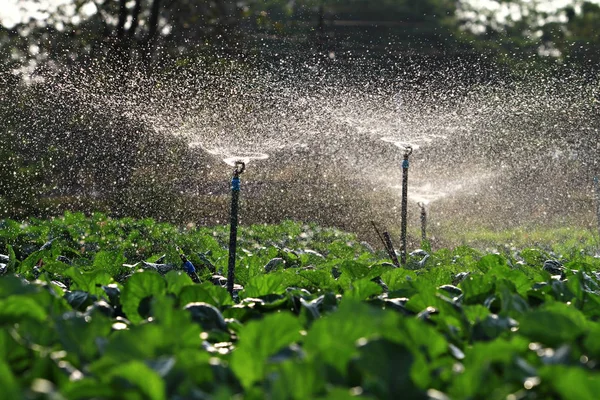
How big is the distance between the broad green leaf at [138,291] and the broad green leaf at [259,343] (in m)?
0.63

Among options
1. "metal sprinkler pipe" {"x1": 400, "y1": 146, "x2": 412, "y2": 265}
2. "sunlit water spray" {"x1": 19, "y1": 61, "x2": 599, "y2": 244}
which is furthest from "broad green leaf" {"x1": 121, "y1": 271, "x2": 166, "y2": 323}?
"sunlit water spray" {"x1": 19, "y1": 61, "x2": 599, "y2": 244}

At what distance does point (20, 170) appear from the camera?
11.8m

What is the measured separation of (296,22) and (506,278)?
28175 mm

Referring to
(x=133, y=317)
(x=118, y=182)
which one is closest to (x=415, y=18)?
(x=118, y=182)

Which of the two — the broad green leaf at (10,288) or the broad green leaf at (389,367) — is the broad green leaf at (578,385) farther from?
the broad green leaf at (10,288)

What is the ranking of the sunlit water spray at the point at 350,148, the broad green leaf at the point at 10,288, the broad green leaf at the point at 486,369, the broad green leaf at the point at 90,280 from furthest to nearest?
the sunlit water spray at the point at 350,148 < the broad green leaf at the point at 90,280 < the broad green leaf at the point at 10,288 < the broad green leaf at the point at 486,369

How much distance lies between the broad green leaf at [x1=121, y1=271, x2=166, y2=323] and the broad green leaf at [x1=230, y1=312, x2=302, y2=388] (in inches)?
24.8

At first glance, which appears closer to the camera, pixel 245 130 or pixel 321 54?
pixel 245 130

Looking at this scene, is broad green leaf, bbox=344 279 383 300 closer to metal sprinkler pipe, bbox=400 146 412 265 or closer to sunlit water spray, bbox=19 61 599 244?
metal sprinkler pipe, bbox=400 146 412 265

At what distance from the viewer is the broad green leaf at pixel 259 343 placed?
1.17 m

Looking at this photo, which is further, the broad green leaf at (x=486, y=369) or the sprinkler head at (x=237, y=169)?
the sprinkler head at (x=237, y=169)

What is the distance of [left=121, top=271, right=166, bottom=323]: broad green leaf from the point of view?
180 cm

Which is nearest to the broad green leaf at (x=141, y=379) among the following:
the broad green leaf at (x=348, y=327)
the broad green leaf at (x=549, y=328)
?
the broad green leaf at (x=348, y=327)

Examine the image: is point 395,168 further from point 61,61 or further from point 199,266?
point 199,266
